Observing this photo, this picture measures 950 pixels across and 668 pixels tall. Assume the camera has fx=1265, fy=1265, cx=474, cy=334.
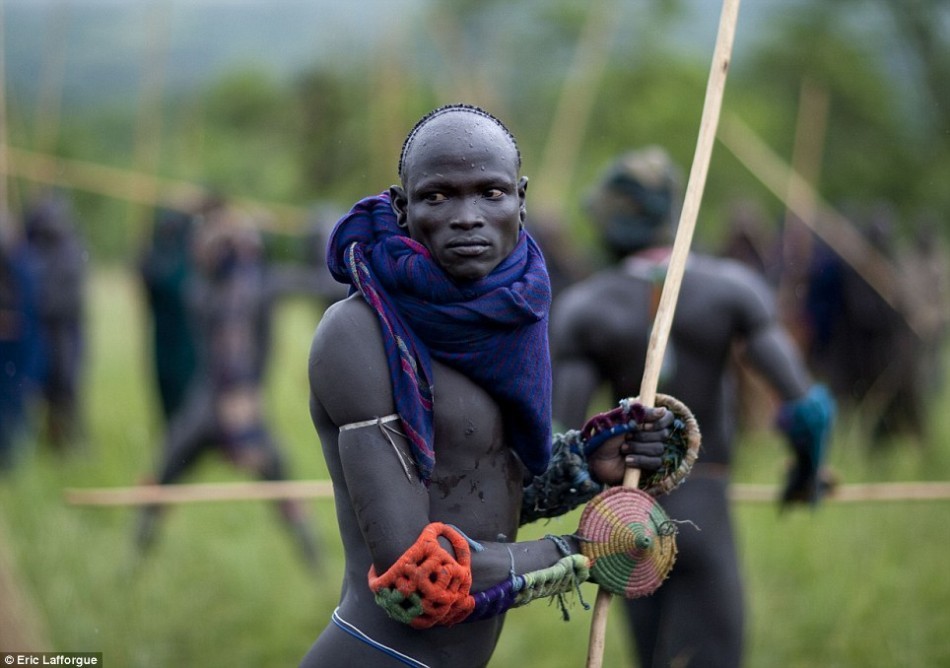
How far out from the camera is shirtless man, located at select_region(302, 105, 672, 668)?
254cm

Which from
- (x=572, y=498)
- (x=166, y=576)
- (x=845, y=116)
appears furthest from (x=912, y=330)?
(x=845, y=116)

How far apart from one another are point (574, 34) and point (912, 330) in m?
35.3

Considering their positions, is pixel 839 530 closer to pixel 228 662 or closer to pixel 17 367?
pixel 228 662

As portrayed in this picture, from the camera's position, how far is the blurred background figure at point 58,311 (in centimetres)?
1058

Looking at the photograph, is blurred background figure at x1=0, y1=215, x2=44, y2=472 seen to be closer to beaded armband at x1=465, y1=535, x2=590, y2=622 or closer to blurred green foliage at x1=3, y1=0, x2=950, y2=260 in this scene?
beaded armband at x1=465, y1=535, x2=590, y2=622

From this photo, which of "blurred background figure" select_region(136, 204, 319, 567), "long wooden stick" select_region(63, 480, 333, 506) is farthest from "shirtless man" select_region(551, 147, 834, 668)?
"blurred background figure" select_region(136, 204, 319, 567)

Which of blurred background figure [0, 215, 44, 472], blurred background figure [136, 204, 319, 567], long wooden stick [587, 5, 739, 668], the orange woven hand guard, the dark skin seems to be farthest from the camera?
blurred background figure [0, 215, 44, 472]

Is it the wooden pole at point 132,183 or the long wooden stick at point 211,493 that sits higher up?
the wooden pole at point 132,183

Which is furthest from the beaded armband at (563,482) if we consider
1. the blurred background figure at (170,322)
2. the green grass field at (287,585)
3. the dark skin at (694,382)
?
the blurred background figure at (170,322)

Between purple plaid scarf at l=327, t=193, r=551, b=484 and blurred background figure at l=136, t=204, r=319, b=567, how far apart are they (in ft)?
13.8

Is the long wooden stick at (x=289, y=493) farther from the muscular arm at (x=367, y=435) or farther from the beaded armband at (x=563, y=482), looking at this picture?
the muscular arm at (x=367, y=435)

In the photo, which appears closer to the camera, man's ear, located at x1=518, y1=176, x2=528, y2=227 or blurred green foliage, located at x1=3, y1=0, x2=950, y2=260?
man's ear, located at x1=518, y1=176, x2=528, y2=227

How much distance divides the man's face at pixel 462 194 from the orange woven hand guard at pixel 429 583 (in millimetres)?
558

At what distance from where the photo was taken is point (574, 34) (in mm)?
44656
